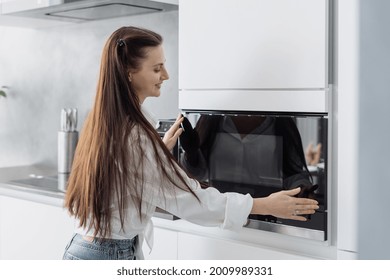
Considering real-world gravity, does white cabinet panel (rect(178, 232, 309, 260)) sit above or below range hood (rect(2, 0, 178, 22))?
below

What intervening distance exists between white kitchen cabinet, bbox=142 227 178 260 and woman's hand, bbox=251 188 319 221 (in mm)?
451

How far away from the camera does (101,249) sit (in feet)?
5.23

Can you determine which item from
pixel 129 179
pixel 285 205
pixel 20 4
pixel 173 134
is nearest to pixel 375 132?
pixel 285 205

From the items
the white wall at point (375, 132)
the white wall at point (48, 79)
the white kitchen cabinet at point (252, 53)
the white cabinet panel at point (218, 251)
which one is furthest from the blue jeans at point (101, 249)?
the white wall at point (48, 79)

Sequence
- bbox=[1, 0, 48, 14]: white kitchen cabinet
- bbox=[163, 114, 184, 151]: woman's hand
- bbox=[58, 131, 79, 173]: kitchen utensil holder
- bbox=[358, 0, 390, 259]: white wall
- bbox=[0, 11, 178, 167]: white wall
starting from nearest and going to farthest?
bbox=[358, 0, 390, 259]: white wall
bbox=[163, 114, 184, 151]: woman's hand
bbox=[1, 0, 48, 14]: white kitchen cabinet
bbox=[0, 11, 178, 167]: white wall
bbox=[58, 131, 79, 173]: kitchen utensil holder

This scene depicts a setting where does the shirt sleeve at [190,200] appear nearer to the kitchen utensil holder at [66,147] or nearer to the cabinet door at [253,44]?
the cabinet door at [253,44]

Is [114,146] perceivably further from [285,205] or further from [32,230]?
[32,230]

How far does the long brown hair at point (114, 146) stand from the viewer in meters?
1.48

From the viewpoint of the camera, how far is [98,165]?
4.86ft

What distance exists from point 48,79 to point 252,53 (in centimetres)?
174

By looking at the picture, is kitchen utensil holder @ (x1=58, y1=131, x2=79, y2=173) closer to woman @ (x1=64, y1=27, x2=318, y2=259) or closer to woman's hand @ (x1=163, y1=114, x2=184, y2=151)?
woman's hand @ (x1=163, y1=114, x2=184, y2=151)

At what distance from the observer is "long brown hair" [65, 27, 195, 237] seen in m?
1.48

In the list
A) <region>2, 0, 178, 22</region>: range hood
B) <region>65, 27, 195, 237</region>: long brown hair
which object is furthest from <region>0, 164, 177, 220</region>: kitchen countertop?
<region>2, 0, 178, 22</region>: range hood

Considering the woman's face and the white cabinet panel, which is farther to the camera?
the white cabinet panel
